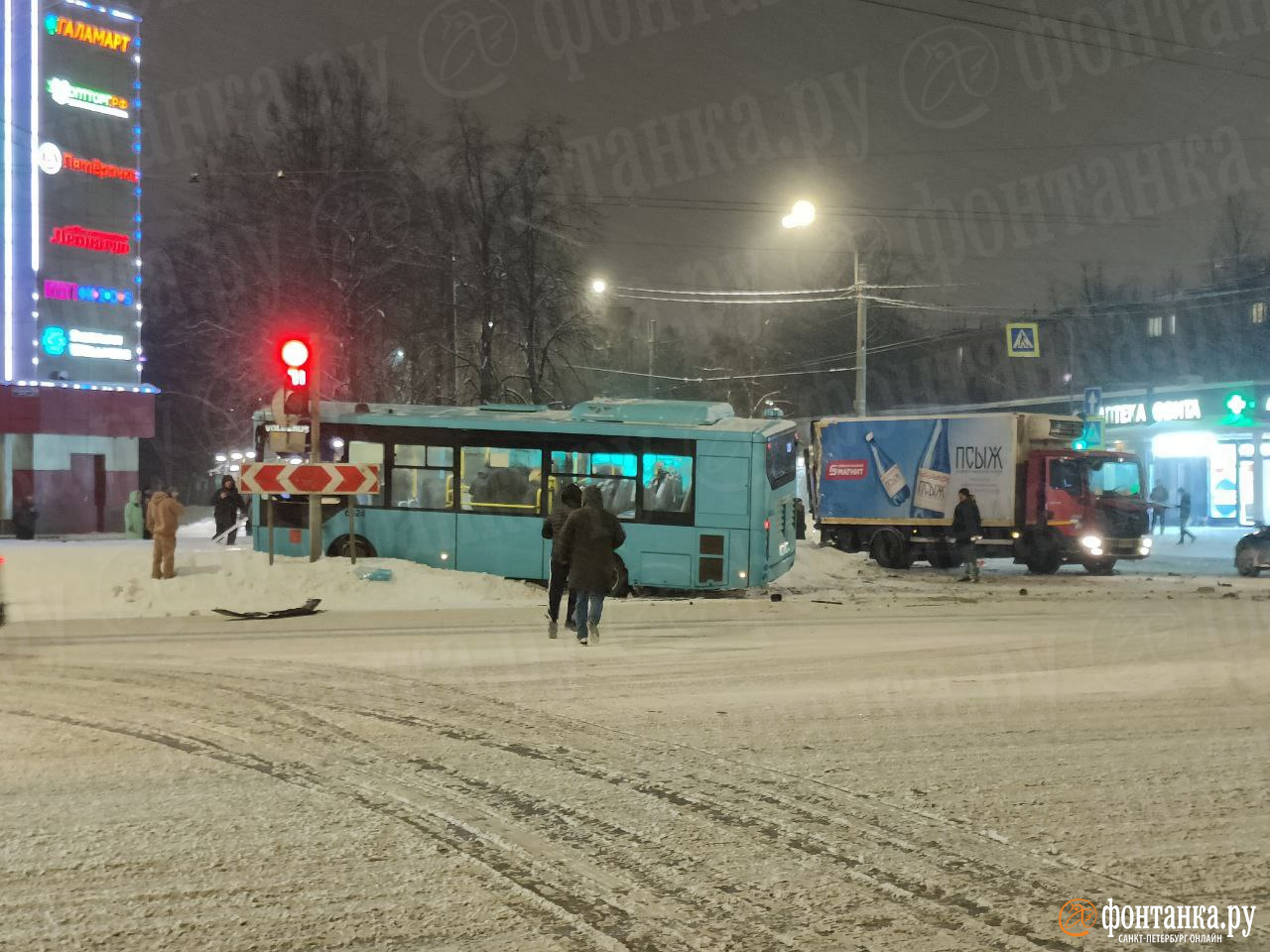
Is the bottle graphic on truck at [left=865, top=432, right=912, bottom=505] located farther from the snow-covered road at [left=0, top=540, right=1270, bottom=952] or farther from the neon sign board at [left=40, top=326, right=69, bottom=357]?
the neon sign board at [left=40, top=326, right=69, bottom=357]

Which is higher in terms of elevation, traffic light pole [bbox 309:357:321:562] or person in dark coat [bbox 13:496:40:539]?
traffic light pole [bbox 309:357:321:562]

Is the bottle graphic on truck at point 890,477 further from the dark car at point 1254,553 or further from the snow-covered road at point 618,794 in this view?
the snow-covered road at point 618,794

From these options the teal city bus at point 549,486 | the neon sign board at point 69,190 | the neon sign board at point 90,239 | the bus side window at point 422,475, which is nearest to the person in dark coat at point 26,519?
the neon sign board at point 69,190

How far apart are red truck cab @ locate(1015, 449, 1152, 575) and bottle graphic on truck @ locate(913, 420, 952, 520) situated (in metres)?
1.73

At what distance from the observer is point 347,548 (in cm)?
2023

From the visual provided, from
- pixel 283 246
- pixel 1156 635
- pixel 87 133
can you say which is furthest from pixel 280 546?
pixel 87 133

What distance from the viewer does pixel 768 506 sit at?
19.8 m

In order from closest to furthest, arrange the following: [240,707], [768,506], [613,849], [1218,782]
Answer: [613,849] < [1218,782] < [240,707] < [768,506]

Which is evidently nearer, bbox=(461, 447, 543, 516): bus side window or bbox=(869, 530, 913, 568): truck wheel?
bbox=(461, 447, 543, 516): bus side window

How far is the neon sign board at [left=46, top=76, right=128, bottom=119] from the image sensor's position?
36969mm

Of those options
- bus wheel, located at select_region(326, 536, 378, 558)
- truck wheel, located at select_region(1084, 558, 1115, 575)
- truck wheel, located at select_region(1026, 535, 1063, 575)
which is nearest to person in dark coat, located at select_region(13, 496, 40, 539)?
bus wheel, located at select_region(326, 536, 378, 558)

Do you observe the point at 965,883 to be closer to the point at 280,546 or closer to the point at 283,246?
the point at 280,546

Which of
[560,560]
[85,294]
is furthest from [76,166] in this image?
[560,560]

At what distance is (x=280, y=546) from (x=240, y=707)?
12117 mm
